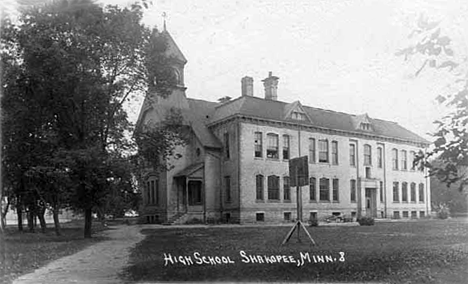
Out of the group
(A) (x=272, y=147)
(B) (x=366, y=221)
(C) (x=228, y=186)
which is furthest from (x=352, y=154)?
(C) (x=228, y=186)

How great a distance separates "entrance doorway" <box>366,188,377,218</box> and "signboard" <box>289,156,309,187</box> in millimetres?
3885

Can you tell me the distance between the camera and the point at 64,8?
951cm

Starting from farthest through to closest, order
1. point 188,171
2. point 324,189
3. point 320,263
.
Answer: point 188,171
point 324,189
point 320,263

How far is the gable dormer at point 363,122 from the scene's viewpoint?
9102 millimetres

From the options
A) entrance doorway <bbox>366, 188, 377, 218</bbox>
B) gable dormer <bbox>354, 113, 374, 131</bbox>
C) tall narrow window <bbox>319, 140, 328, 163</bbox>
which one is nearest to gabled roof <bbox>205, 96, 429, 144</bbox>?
gable dormer <bbox>354, 113, 374, 131</bbox>

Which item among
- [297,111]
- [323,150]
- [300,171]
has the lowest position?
[300,171]

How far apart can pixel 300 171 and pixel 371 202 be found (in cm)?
509

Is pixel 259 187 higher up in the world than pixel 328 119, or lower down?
lower down

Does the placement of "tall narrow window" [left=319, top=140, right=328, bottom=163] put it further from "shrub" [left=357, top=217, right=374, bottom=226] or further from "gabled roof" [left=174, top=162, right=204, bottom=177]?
"gabled roof" [left=174, top=162, right=204, bottom=177]

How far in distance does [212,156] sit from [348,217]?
17.5 feet

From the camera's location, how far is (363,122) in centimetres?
956

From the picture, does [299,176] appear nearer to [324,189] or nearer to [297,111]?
[297,111]

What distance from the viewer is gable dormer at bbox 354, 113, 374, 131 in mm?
9102

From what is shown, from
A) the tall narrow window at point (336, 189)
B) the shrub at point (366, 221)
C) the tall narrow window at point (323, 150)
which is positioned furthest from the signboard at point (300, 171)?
the shrub at point (366, 221)
